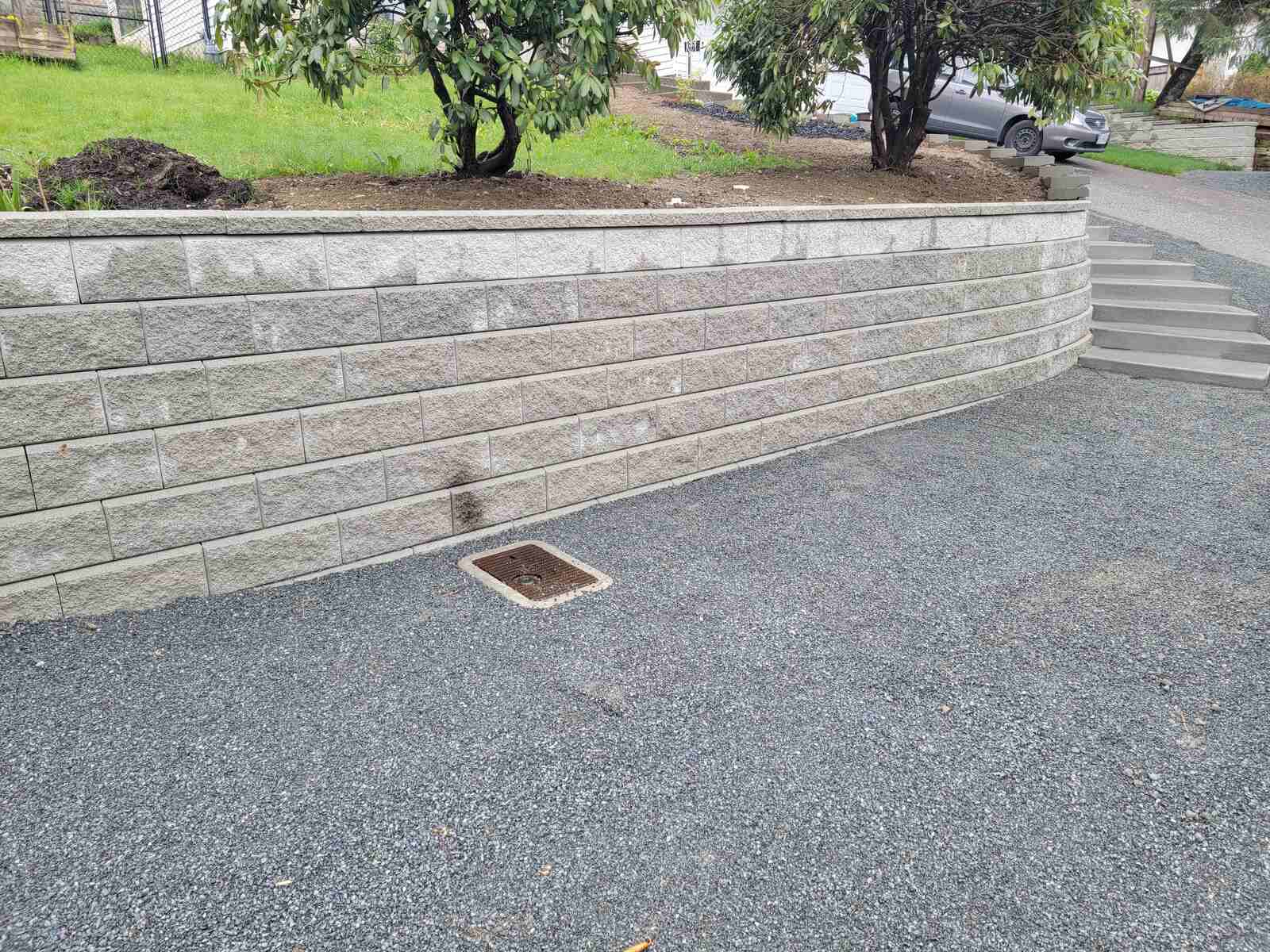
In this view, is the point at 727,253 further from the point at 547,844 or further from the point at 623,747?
the point at 547,844

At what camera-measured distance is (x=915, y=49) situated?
7.89 m

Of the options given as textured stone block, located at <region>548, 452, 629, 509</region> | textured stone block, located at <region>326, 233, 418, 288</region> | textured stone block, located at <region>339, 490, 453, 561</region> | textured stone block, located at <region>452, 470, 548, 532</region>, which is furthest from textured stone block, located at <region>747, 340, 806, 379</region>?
textured stone block, located at <region>326, 233, 418, 288</region>

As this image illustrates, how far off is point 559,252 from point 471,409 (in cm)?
90

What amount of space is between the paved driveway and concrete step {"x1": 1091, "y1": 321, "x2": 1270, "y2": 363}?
3264mm

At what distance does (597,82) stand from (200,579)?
131 inches

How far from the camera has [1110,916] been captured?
221cm

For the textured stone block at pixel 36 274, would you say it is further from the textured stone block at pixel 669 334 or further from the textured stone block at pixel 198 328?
the textured stone block at pixel 669 334

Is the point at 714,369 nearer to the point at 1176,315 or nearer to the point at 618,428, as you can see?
the point at 618,428

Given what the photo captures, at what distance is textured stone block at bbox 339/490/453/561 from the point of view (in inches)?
159

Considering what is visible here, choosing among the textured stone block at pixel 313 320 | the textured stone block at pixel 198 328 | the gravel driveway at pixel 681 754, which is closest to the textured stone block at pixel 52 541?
the gravel driveway at pixel 681 754

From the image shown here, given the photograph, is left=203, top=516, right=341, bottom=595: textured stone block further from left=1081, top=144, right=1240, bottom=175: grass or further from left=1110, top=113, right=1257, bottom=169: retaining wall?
left=1110, top=113, right=1257, bottom=169: retaining wall

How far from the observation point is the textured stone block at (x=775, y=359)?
538 centimetres

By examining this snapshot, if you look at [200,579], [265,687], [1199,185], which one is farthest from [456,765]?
[1199,185]

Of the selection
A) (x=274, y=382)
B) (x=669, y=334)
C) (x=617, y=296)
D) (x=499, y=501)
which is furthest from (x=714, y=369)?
(x=274, y=382)
